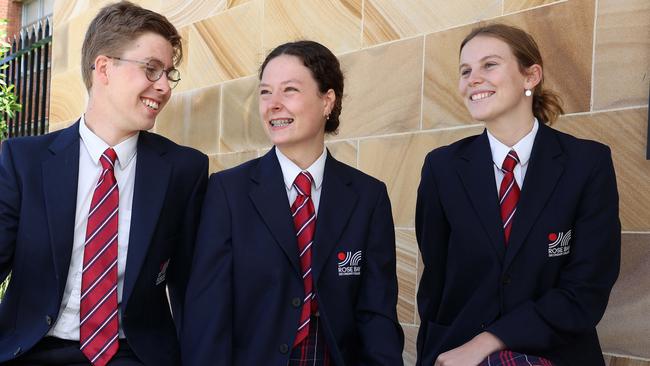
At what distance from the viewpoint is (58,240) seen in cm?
264

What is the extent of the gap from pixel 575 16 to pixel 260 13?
2711 mm

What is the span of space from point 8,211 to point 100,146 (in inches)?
15.5

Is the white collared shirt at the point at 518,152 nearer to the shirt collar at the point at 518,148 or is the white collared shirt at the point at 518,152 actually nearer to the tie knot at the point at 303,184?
the shirt collar at the point at 518,148

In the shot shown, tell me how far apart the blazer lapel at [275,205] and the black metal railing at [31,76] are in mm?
7945

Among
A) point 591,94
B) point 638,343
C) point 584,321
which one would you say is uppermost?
point 591,94

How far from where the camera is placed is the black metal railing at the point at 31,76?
10023 millimetres

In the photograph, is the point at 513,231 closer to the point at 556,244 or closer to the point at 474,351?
the point at 556,244

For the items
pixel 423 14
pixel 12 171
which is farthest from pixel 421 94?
pixel 12 171

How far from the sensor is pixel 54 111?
7984 mm

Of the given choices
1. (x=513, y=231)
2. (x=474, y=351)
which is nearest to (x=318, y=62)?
(x=513, y=231)

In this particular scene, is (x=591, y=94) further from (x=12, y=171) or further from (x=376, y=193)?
(x=12, y=171)

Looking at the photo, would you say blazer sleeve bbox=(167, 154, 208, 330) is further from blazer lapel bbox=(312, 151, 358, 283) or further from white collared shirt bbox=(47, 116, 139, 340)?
blazer lapel bbox=(312, 151, 358, 283)

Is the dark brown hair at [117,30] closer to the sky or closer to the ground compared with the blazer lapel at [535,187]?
closer to the sky

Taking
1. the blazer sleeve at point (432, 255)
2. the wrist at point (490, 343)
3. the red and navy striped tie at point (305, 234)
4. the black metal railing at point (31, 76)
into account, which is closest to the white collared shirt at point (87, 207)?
the red and navy striped tie at point (305, 234)
